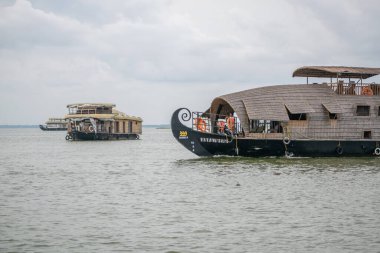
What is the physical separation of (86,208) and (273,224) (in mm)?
5884

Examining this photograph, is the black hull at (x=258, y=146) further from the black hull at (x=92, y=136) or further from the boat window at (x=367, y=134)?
the black hull at (x=92, y=136)

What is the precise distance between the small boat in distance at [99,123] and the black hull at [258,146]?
134 feet

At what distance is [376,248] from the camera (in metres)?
12.4

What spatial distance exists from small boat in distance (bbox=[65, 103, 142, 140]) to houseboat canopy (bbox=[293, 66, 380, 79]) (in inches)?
1622

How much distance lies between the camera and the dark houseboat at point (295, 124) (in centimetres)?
3166

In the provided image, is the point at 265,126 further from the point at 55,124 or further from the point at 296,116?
the point at 55,124

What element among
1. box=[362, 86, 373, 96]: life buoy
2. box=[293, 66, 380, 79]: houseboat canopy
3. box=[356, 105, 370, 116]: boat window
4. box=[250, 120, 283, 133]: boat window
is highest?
box=[293, 66, 380, 79]: houseboat canopy

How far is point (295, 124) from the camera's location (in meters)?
32.4

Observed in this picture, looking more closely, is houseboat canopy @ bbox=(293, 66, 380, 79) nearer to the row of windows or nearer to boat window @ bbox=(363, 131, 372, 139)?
the row of windows

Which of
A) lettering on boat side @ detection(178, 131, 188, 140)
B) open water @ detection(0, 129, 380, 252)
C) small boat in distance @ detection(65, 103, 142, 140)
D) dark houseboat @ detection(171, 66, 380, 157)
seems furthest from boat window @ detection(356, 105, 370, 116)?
small boat in distance @ detection(65, 103, 142, 140)

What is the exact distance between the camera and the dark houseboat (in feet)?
104

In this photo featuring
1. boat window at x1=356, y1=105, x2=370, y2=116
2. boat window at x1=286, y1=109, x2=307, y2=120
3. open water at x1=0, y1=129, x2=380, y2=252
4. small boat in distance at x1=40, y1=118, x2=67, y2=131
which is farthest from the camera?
small boat in distance at x1=40, y1=118, x2=67, y2=131

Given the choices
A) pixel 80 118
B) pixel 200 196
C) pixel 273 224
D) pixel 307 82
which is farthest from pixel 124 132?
pixel 273 224

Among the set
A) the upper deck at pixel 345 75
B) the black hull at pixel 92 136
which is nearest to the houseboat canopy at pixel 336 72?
the upper deck at pixel 345 75
